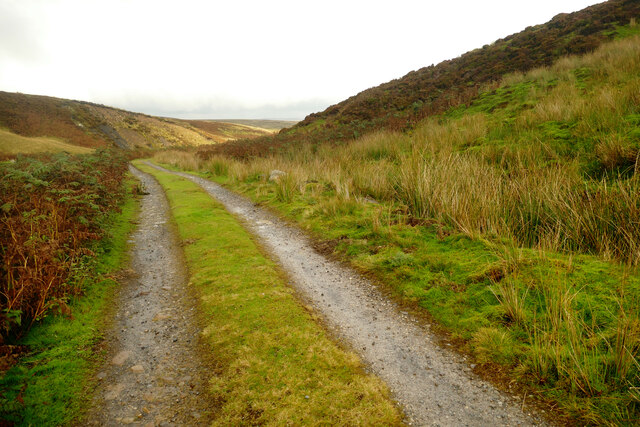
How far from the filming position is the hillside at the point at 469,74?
736 inches

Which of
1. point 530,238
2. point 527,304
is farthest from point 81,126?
point 527,304

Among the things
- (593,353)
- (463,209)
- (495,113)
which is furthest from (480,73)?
(593,353)

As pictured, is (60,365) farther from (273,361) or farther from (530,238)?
(530,238)

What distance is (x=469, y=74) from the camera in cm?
2450

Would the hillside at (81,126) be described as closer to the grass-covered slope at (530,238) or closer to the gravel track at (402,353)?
the grass-covered slope at (530,238)

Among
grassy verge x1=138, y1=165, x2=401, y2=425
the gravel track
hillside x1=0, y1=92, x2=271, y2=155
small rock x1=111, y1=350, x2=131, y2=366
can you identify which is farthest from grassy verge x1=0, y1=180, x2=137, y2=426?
hillside x1=0, y1=92, x2=271, y2=155

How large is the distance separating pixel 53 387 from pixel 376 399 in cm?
304

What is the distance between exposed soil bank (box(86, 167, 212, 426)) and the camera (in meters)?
2.61

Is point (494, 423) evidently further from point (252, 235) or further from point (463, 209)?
point (252, 235)

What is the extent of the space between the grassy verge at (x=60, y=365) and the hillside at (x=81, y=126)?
125ft

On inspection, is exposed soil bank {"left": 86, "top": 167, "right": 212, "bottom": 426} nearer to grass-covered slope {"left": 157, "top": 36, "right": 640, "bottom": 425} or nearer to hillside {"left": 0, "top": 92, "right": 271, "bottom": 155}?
grass-covered slope {"left": 157, "top": 36, "right": 640, "bottom": 425}

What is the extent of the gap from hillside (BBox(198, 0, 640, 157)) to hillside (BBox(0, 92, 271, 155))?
109ft

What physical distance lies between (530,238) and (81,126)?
230ft

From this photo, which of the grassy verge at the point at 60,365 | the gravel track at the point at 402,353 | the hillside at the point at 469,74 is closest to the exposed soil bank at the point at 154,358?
the grassy verge at the point at 60,365
